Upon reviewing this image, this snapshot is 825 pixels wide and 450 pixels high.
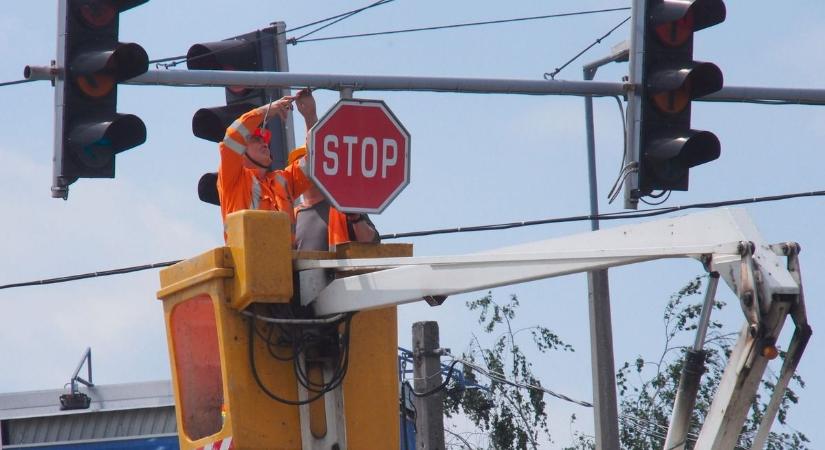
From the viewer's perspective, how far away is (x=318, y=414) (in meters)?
7.86

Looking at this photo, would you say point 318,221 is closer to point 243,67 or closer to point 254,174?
point 254,174

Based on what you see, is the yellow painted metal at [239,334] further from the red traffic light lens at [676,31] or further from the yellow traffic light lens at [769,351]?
the red traffic light lens at [676,31]

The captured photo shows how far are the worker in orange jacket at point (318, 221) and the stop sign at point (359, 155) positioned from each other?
0.50 ft

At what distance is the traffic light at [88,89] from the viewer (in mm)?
9367

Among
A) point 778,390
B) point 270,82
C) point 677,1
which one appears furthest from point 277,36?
point 778,390

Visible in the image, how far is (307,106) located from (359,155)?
1164 millimetres

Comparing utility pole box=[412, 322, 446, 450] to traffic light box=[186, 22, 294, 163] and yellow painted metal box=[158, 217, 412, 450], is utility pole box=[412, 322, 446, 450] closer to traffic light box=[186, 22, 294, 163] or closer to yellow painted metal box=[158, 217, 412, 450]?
traffic light box=[186, 22, 294, 163]

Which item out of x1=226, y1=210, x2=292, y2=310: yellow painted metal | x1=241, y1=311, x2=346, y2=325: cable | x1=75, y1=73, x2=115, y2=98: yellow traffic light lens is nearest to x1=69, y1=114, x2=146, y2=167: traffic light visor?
x1=75, y1=73, x2=115, y2=98: yellow traffic light lens

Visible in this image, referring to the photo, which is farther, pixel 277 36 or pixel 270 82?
pixel 277 36

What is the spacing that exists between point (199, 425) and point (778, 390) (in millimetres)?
3479

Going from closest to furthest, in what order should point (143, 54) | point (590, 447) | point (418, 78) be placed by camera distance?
point (143, 54), point (418, 78), point (590, 447)

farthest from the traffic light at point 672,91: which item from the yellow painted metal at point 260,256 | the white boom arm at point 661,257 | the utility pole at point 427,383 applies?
the yellow painted metal at point 260,256

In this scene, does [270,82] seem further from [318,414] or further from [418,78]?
[318,414]

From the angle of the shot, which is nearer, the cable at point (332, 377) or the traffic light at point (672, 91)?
the cable at point (332, 377)
